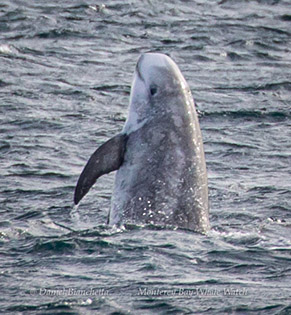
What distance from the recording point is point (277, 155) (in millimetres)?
16000

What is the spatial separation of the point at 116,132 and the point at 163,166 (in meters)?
5.74

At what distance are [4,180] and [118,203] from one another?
3392 millimetres

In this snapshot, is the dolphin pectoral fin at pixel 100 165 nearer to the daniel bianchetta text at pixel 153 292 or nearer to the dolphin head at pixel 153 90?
the dolphin head at pixel 153 90

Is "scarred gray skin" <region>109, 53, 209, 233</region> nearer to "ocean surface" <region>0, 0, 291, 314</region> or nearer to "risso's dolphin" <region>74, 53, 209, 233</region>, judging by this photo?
"risso's dolphin" <region>74, 53, 209, 233</region>

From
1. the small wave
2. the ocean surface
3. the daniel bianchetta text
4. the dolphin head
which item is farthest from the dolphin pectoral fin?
the small wave

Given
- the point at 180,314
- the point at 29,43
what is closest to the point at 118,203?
the point at 180,314

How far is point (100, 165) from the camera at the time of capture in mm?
11500

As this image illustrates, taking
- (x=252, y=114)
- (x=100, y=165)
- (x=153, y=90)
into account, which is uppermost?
(x=153, y=90)

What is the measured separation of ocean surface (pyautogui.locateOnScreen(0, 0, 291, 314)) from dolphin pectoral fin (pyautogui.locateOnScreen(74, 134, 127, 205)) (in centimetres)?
46

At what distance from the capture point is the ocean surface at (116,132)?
935 centimetres

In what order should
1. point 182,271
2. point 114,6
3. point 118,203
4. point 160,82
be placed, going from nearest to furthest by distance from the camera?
1. point 182,271
2. point 118,203
3. point 160,82
4. point 114,6

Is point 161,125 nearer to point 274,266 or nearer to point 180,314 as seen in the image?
point 274,266

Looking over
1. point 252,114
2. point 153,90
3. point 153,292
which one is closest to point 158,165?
point 153,90

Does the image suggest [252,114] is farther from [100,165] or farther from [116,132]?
[100,165]
